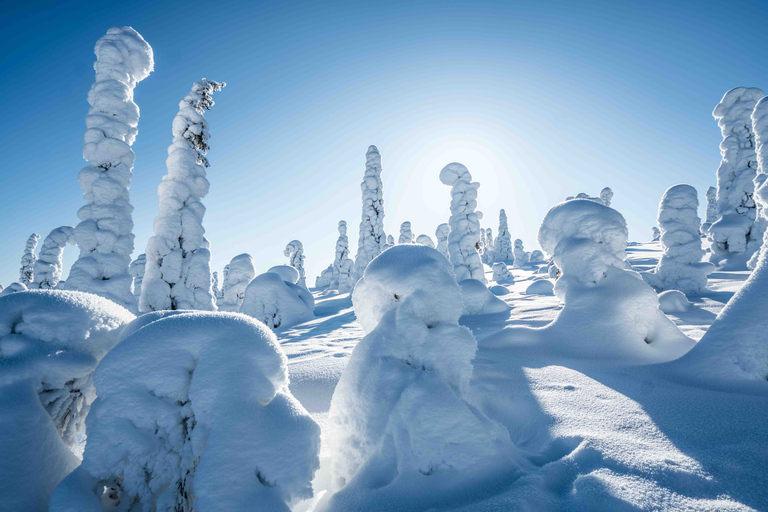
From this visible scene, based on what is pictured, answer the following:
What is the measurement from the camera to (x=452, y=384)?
269cm

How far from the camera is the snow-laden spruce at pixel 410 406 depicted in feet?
7.07

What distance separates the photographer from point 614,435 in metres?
2.54

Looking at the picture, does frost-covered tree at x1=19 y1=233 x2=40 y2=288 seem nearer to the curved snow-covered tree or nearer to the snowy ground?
the curved snow-covered tree

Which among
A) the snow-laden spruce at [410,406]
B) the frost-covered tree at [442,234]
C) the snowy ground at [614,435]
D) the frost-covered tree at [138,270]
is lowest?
the snowy ground at [614,435]

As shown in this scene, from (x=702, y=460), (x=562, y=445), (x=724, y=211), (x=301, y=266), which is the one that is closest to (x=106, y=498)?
(x=562, y=445)

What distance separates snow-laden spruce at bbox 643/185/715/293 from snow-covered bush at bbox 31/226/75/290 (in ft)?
95.9

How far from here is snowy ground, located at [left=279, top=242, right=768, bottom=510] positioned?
191 centimetres

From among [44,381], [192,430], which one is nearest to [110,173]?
[44,381]

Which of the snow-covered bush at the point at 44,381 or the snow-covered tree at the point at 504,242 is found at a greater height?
the snow-covered tree at the point at 504,242

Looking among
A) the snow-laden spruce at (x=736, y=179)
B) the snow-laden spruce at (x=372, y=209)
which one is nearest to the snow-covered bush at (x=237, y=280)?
the snow-laden spruce at (x=372, y=209)

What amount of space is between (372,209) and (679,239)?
1710 centimetres

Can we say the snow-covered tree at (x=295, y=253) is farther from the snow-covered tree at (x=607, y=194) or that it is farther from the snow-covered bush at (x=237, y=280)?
the snow-covered tree at (x=607, y=194)

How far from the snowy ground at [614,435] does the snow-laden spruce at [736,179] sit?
56.3 ft

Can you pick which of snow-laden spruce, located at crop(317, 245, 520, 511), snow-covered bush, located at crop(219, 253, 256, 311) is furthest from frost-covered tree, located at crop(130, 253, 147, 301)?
snow-laden spruce, located at crop(317, 245, 520, 511)
